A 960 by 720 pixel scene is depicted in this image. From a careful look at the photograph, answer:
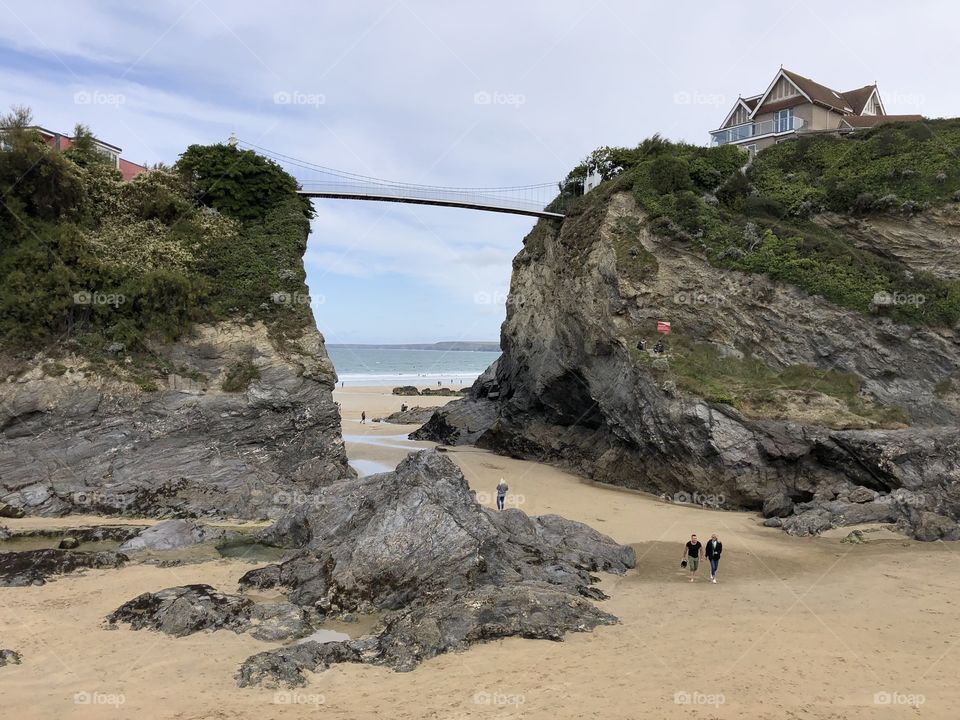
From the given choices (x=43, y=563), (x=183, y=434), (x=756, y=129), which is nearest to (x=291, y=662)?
(x=43, y=563)

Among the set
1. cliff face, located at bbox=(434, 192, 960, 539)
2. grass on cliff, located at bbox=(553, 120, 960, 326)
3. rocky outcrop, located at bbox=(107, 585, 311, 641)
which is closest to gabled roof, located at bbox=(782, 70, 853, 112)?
grass on cliff, located at bbox=(553, 120, 960, 326)

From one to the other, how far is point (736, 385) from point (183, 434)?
2253 centimetres

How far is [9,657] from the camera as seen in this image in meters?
10.9

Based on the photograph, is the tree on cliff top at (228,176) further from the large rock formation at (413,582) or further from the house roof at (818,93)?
the house roof at (818,93)

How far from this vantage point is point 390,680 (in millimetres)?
10430

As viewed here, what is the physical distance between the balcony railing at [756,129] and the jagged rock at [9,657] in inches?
1992

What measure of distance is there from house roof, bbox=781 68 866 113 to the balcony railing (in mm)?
1961

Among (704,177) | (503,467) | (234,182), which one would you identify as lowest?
(503,467)

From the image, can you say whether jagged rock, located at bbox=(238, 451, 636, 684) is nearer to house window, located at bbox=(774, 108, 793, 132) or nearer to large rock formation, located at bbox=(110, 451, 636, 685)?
large rock formation, located at bbox=(110, 451, 636, 685)

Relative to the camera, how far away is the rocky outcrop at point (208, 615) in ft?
40.3

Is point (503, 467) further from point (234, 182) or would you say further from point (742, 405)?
point (234, 182)

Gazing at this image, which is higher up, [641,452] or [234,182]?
[234,182]

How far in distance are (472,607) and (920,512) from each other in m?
16.7

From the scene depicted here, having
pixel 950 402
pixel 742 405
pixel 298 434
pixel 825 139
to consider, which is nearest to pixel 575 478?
pixel 742 405
